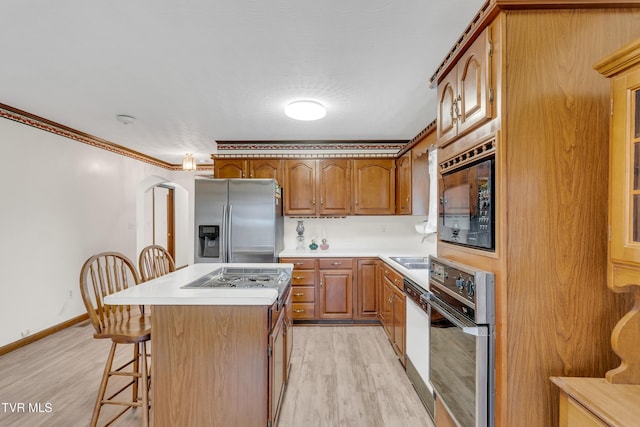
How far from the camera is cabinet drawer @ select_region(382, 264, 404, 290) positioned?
265 cm

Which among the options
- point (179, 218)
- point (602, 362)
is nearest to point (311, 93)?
point (602, 362)

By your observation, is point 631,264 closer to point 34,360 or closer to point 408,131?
point 408,131

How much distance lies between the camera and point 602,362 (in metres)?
1.14

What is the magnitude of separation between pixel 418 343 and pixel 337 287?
1.65 meters

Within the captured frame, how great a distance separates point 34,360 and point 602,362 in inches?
165

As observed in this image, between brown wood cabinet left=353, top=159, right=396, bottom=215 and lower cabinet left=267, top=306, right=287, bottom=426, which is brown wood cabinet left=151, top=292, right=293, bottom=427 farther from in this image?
brown wood cabinet left=353, top=159, right=396, bottom=215

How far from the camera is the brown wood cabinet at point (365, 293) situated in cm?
373

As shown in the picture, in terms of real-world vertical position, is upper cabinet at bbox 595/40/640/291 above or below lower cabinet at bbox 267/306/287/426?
above

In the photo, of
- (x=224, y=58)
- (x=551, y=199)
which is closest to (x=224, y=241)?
(x=224, y=58)

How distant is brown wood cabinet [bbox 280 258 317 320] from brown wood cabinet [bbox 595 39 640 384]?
2920mm

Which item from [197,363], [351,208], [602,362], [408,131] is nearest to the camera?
[602,362]

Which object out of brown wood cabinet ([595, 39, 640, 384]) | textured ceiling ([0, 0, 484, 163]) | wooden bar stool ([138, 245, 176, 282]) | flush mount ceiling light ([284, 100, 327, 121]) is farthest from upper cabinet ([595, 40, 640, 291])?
wooden bar stool ([138, 245, 176, 282])

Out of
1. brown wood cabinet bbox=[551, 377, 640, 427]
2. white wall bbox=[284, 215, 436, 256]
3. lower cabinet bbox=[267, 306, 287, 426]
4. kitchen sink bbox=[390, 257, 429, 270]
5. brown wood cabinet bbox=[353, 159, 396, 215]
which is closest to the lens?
brown wood cabinet bbox=[551, 377, 640, 427]

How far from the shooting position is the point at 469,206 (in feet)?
4.56
